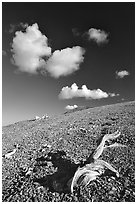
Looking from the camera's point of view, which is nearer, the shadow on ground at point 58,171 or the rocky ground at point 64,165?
the rocky ground at point 64,165

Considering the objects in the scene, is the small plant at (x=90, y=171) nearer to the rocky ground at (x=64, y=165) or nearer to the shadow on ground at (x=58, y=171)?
the rocky ground at (x=64, y=165)

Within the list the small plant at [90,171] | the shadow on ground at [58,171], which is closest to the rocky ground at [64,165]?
the shadow on ground at [58,171]

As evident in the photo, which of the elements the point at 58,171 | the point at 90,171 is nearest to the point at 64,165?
the point at 58,171

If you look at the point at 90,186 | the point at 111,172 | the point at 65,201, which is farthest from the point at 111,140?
the point at 65,201

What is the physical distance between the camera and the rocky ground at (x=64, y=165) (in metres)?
4.96

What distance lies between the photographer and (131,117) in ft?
29.6

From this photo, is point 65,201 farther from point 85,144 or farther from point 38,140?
point 38,140

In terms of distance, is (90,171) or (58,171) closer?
(90,171)

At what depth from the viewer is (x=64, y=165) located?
6.00 metres

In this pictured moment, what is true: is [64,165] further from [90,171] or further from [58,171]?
[90,171]

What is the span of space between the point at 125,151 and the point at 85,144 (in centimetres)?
128

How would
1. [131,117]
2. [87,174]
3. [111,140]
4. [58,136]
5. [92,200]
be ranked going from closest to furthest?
[92,200] → [87,174] → [111,140] → [58,136] → [131,117]

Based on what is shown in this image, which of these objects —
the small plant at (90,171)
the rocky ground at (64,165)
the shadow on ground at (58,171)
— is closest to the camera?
the rocky ground at (64,165)

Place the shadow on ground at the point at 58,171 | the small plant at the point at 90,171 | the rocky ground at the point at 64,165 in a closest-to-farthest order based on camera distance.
Answer: the rocky ground at the point at 64,165 → the small plant at the point at 90,171 → the shadow on ground at the point at 58,171
